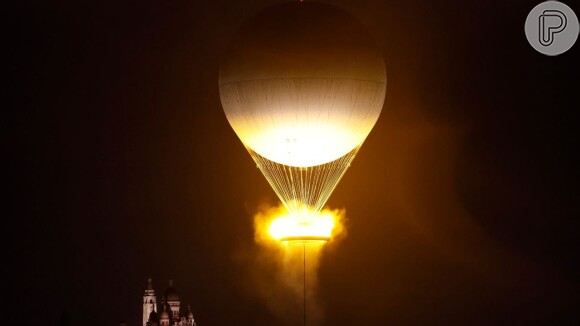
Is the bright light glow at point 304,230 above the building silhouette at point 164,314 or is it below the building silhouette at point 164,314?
below

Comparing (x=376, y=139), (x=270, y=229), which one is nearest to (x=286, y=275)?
(x=270, y=229)

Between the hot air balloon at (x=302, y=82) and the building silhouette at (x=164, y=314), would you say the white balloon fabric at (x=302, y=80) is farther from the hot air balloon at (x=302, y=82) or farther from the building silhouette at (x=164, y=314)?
the building silhouette at (x=164, y=314)

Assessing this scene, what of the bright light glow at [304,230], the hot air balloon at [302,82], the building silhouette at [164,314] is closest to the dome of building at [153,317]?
the building silhouette at [164,314]

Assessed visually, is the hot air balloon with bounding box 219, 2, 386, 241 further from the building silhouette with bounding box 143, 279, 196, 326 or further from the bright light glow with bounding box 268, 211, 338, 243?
the building silhouette with bounding box 143, 279, 196, 326

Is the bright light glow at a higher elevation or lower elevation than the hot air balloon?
lower

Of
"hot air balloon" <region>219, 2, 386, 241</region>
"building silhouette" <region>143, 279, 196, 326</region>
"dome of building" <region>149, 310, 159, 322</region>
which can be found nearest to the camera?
"hot air balloon" <region>219, 2, 386, 241</region>

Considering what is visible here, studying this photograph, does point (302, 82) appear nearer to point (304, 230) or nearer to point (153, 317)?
point (304, 230)

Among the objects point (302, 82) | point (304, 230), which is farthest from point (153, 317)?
point (302, 82)

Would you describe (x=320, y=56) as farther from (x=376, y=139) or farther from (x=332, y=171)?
(x=376, y=139)

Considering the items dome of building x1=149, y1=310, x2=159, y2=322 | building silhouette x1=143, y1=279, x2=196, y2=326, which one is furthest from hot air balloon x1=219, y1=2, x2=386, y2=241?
dome of building x1=149, y1=310, x2=159, y2=322
